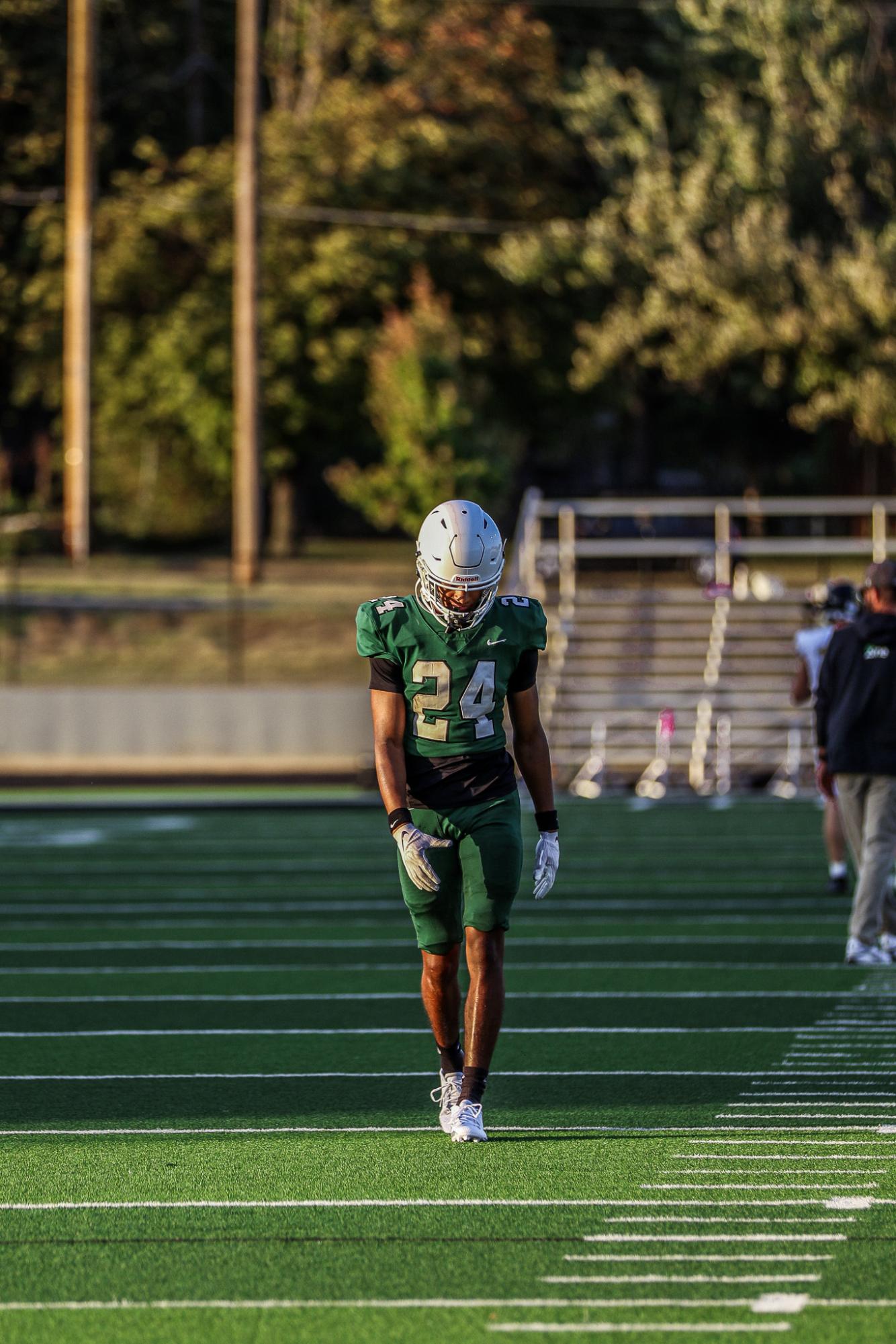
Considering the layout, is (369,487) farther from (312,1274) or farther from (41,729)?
(312,1274)

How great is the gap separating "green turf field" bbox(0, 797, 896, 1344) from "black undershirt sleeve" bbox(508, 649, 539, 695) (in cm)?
140

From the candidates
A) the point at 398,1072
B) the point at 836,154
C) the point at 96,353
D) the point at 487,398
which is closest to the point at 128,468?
the point at 96,353

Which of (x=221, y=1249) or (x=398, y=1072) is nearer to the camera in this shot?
(x=221, y=1249)

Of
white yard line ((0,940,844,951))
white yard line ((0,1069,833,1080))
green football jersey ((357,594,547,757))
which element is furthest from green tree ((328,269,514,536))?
green football jersey ((357,594,547,757))

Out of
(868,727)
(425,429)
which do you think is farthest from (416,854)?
(425,429)

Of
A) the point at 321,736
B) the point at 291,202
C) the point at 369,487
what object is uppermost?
the point at 291,202

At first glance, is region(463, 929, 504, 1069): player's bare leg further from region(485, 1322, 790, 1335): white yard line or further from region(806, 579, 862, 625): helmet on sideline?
region(806, 579, 862, 625): helmet on sideline

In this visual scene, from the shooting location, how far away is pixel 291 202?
38062 mm

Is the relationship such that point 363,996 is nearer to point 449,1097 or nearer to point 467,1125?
point 449,1097

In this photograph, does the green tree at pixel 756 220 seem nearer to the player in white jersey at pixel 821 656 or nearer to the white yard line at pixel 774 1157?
the player in white jersey at pixel 821 656

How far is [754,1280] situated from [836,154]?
1199 inches

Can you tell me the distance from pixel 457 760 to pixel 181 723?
2288 centimetres

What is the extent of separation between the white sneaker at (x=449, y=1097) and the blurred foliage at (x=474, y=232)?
26670 millimetres

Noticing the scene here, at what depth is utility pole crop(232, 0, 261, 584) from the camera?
3284cm
